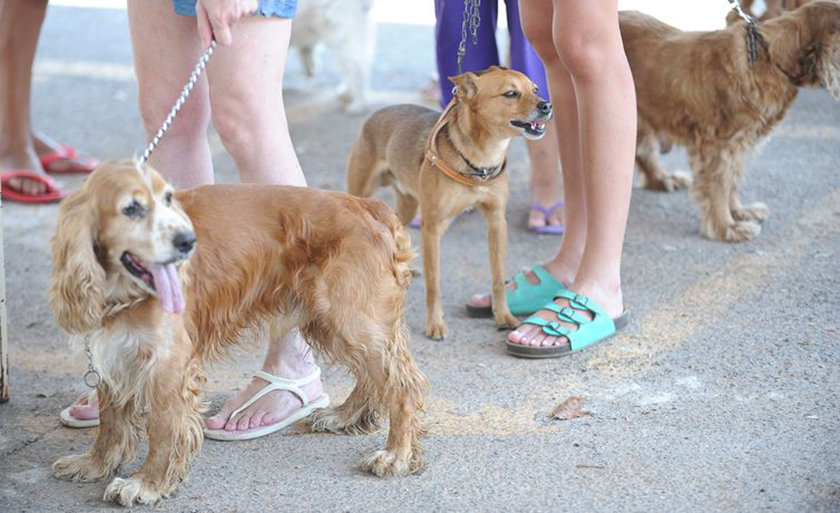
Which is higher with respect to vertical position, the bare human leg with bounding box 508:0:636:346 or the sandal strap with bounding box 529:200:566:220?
the bare human leg with bounding box 508:0:636:346

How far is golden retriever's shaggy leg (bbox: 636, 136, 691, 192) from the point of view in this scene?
5457 mm

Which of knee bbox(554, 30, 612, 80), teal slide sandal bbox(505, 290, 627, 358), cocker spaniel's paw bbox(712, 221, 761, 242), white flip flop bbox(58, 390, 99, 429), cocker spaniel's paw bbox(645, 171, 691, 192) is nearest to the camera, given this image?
white flip flop bbox(58, 390, 99, 429)

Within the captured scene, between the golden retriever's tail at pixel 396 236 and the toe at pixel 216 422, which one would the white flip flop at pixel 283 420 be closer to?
the toe at pixel 216 422

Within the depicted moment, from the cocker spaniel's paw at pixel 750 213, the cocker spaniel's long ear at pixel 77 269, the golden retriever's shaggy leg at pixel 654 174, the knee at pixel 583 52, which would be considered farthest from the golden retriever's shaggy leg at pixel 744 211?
the cocker spaniel's long ear at pixel 77 269

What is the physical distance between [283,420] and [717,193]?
267cm

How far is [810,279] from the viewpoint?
14.2 ft

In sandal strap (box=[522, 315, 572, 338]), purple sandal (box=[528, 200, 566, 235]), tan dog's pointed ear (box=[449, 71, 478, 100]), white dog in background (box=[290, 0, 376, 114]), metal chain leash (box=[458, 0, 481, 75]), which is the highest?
metal chain leash (box=[458, 0, 481, 75])

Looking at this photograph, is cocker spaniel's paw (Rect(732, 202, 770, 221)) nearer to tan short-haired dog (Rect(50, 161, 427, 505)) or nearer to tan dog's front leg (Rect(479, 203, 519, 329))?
tan dog's front leg (Rect(479, 203, 519, 329))

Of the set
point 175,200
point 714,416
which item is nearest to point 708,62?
point 714,416

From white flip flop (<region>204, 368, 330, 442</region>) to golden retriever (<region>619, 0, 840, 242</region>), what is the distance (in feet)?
8.12

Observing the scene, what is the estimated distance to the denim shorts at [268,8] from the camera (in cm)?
300

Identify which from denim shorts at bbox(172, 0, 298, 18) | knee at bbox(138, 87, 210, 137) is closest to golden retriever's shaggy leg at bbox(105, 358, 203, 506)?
knee at bbox(138, 87, 210, 137)

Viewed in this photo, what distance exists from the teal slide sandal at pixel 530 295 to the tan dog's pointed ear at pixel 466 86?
2.54 ft

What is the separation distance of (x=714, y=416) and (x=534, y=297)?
1132 mm
